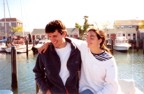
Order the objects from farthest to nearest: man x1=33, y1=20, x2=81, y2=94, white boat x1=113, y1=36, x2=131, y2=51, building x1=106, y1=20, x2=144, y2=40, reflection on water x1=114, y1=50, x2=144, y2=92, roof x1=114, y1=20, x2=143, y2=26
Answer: roof x1=114, y1=20, x2=143, y2=26 < building x1=106, y1=20, x2=144, y2=40 < white boat x1=113, y1=36, x2=131, y2=51 < reflection on water x1=114, y1=50, x2=144, y2=92 < man x1=33, y1=20, x2=81, y2=94

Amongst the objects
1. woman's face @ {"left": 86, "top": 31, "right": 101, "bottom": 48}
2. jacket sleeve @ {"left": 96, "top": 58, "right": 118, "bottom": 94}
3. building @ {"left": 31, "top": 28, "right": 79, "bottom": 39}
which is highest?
woman's face @ {"left": 86, "top": 31, "right": 101, "bottom": 48}

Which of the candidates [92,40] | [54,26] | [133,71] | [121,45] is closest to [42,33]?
[121,45]

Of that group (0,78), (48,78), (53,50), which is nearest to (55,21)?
(53,50)

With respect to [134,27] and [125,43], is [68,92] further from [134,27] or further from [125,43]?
[134,27]

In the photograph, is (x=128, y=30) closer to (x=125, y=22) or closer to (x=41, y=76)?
(x=125, y=22)

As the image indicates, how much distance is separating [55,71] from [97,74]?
54 centimetres

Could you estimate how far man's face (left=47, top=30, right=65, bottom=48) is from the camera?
12.1ft

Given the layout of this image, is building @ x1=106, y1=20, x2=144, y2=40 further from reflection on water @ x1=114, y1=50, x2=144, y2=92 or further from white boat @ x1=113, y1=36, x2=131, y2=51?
reflection on water @ x1=114, y1=50, x2=144, y2=92

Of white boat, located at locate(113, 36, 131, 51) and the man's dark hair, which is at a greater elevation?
the man's dark hair

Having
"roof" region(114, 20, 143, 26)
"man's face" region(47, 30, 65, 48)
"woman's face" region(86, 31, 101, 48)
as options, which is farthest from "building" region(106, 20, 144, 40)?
"man's face" region(47, 30, 65, 48)

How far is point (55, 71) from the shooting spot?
12.5 ft

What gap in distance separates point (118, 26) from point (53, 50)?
79.7 m

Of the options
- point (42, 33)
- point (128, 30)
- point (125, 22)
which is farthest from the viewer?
point (125, 22)

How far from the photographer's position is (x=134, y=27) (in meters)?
79.6
